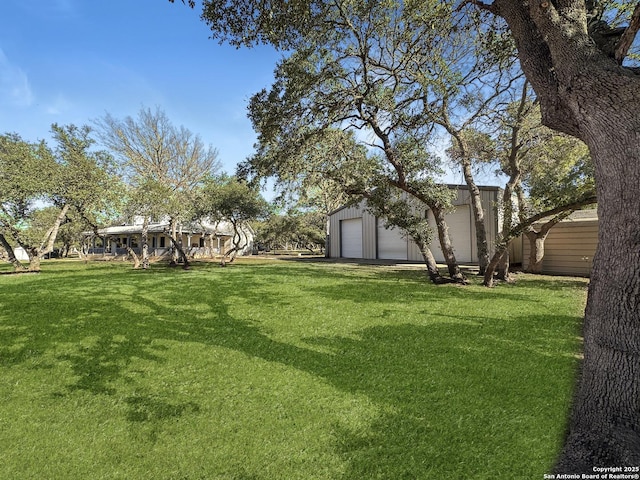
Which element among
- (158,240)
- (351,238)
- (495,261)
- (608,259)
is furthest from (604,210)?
(158,240)

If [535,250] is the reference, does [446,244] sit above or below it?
above

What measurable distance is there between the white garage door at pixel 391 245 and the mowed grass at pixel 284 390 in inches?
518

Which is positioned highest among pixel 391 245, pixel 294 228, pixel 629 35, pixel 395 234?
pixel 294 228

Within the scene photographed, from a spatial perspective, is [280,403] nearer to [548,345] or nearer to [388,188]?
[548,345]

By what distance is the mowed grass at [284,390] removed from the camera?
2275mm

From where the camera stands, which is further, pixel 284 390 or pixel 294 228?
pixel 294 228

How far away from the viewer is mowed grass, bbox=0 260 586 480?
2.28 m

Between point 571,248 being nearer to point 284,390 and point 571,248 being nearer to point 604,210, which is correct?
point 604,210

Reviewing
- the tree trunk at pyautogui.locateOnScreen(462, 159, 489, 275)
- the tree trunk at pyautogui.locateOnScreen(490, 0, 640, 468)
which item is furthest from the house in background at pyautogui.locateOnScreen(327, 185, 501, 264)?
the tree trunk at pyautogui.locateOnScreen(490, 0, 640, 468)

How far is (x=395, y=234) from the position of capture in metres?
20.5

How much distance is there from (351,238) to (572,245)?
13788 millimetres

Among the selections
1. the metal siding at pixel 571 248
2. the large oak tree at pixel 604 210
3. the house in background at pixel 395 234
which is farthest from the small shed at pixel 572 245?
the large oak tree at pixel 604 210

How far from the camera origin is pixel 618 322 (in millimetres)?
2053

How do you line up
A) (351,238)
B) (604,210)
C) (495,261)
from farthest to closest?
1. (351,238)
2. (495,261)
3. (604,210)
